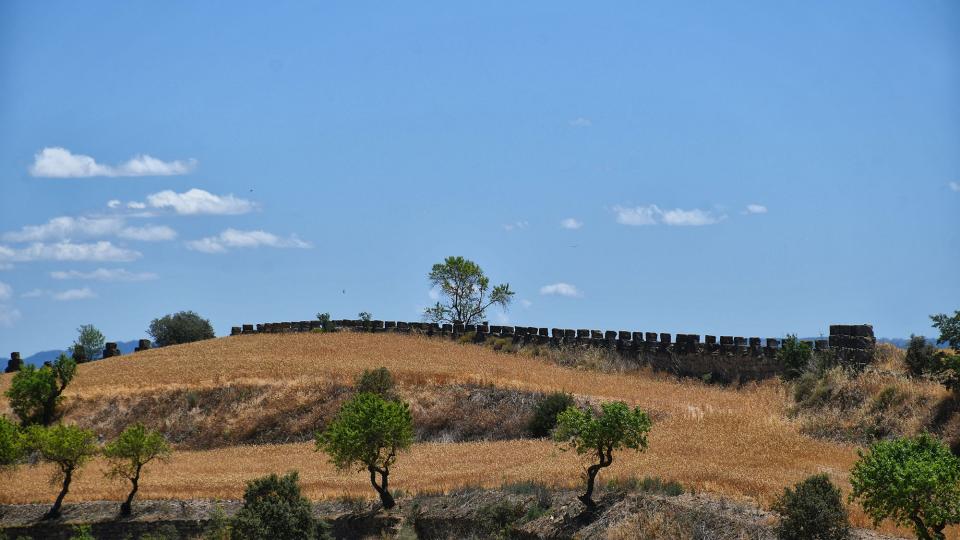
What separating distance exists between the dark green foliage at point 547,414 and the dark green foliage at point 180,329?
223 ft

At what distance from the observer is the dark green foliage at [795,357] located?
61.0 metres

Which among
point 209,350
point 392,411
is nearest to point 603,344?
point 209,350

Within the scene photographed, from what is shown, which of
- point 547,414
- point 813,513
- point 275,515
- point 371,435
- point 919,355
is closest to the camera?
point 813,513

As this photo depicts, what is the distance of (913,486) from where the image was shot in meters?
29.2

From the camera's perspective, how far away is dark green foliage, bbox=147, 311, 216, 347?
12000 cm

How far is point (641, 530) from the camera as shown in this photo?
117 ft

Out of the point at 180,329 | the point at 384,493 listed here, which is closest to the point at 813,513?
the point at 384,493

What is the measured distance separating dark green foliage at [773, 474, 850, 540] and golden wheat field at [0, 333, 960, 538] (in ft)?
4.78

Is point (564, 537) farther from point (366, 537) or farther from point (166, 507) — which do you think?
point (166, 507)

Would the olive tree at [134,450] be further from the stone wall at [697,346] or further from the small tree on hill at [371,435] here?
the stone wall at [697,346]

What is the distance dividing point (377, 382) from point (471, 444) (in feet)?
32.1

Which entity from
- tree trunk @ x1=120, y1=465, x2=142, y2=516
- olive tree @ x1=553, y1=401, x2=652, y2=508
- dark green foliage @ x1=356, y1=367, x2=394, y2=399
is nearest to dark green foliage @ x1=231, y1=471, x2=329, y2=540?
tree trunk @ x1=120, y1=465, x2=142, y2=516

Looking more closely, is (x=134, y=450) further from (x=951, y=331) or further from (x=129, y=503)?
(x=951, y=331)

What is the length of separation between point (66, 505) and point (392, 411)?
13870 mm
